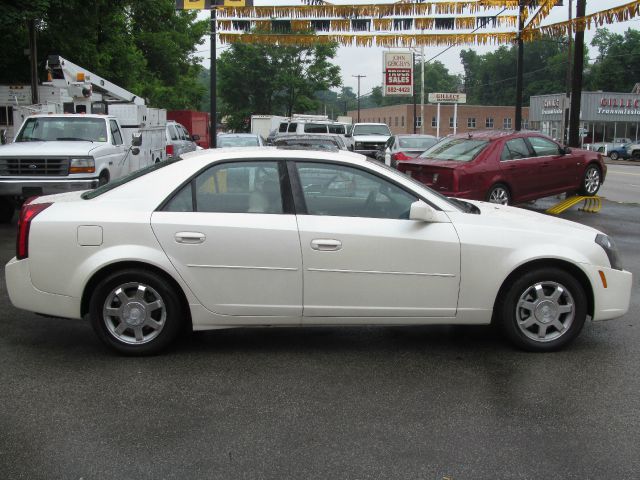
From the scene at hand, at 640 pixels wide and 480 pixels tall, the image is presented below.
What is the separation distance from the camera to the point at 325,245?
17.2 ft

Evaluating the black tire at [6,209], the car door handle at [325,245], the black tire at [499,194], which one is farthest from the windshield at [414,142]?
the car door handle at [325,245]

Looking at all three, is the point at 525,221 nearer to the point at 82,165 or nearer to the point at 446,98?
the point at 82,165

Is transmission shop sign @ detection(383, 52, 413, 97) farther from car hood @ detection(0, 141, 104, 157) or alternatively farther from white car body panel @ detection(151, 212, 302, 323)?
white car body panel @ detection(151, 212, 302, 323)

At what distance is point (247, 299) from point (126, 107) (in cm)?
1490

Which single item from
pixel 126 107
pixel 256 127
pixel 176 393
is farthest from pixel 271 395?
pixel 256 127

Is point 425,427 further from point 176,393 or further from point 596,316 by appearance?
point 596,316

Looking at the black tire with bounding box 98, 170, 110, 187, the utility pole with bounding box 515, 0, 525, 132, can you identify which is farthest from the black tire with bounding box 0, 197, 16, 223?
the utility pole with bounding box 515, 0, 525, 132

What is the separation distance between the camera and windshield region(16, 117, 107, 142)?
13477 millimetres

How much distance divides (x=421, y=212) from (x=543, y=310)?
1.21 metres

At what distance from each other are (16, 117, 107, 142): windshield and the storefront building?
5173 cm

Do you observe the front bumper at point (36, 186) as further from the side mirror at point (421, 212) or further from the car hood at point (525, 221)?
the side mirror at point (421, 212)

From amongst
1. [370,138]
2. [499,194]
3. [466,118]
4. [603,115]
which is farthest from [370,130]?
[466,118]

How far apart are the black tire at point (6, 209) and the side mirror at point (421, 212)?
9.53 meters

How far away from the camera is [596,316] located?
217 inches
